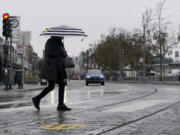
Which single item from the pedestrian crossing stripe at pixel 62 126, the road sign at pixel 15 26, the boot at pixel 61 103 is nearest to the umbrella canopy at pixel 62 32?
the boot at pixel 61 103

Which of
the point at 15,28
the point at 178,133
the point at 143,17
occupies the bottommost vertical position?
the point at 178,133

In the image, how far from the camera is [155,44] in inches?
2269

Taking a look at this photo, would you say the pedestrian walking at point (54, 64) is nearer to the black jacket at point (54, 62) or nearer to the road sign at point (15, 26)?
the black jacket at point (54, 62)

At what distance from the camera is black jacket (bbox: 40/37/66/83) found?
9.40 m

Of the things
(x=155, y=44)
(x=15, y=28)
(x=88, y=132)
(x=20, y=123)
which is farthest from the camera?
(x=155, y=44)

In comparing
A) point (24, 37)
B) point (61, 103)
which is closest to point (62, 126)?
point (61, 103)

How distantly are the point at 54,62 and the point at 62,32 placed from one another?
140cm

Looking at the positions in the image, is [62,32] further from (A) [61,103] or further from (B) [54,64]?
(A) [61,103]

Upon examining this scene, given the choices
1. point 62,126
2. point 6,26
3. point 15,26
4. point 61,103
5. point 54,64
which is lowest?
point 62,126

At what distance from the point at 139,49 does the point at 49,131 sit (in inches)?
2730

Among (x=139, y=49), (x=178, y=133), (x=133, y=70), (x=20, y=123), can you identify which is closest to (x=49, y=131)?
(x=20, y=123)

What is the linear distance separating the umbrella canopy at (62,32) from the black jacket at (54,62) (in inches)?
26.2

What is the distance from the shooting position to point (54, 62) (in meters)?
9.45

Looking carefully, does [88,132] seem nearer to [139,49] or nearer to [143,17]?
[143,17]
